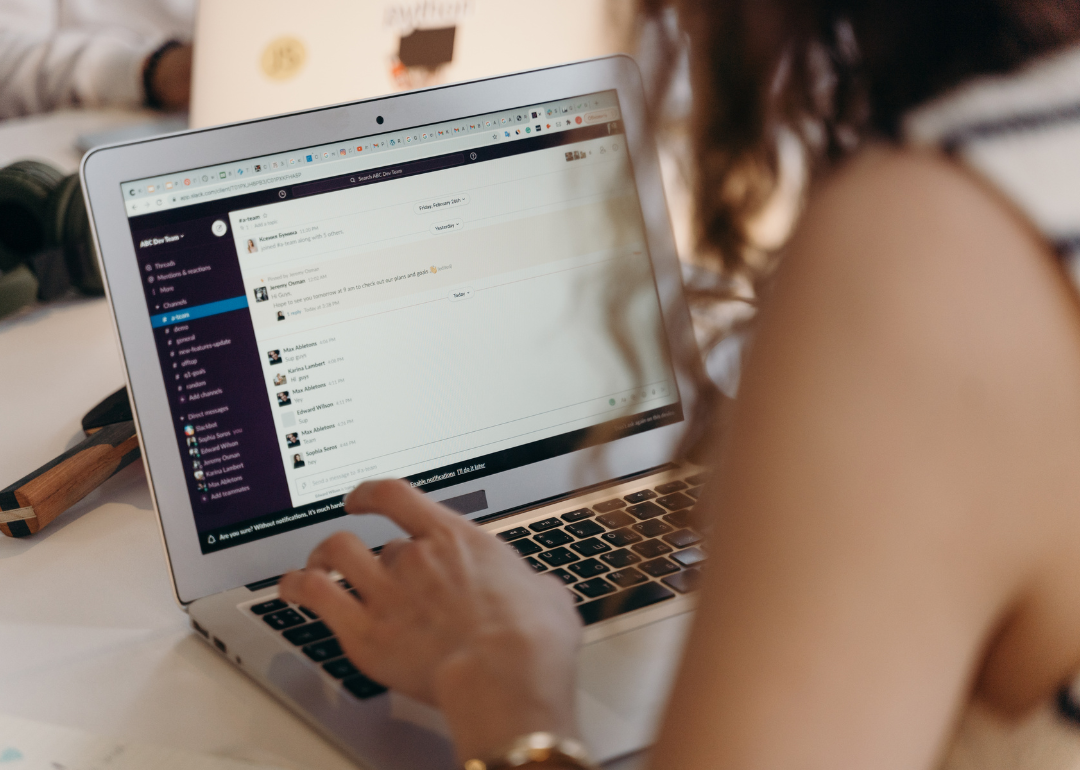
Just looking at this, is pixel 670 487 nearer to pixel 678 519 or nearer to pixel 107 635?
pixel 678 519

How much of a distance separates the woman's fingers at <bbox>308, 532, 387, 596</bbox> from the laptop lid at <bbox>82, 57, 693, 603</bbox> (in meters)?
0.08

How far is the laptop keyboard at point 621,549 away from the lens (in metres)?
0.55

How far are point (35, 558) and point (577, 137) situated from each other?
1.70 feet

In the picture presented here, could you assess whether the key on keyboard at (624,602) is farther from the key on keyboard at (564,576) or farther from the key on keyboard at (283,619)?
the key on keyboard at (283,619)

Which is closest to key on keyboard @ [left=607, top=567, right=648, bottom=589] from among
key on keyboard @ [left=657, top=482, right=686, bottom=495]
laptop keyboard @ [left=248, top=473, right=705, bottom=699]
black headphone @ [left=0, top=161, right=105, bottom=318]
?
laptop keyboard @ [left=248, top=473, right=705, bottom=699]

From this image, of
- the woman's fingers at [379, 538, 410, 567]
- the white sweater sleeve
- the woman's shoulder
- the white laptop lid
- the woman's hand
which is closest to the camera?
the woman's shoulder

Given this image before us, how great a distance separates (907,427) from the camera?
0.29 m

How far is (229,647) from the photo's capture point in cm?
52

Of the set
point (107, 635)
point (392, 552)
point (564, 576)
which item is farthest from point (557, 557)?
point (107, 635)

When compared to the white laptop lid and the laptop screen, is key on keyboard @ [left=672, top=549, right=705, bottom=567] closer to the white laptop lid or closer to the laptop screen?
the laptop screen

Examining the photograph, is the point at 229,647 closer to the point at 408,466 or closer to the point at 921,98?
the point at 408,466

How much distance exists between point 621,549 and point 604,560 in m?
0.02

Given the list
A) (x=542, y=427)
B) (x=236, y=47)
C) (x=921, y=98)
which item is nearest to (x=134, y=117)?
(x=236, y=47)

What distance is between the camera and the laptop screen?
22.6 inches
